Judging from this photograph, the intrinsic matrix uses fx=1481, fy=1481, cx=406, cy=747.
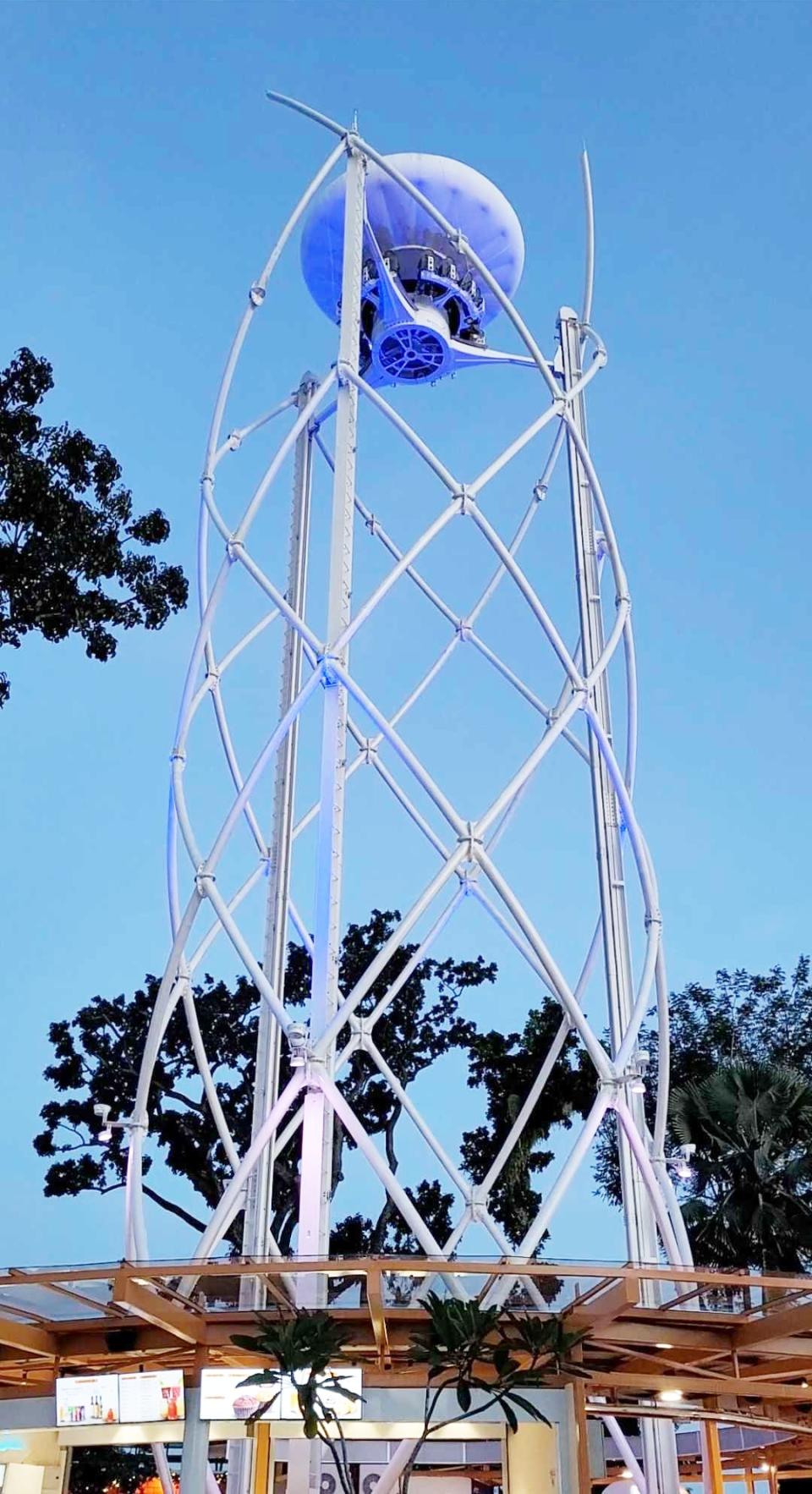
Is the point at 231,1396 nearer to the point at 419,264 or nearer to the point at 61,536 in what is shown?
the point at 61,536

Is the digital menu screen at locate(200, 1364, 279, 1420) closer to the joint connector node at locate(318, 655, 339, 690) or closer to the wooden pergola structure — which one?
the wooden pergola structure

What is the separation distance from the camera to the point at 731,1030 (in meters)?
39.6

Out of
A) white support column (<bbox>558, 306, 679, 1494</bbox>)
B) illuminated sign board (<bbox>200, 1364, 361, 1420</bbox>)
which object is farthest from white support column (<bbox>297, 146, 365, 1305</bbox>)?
white support column (<bbox>558, 306, 679, 1494</bbox>)

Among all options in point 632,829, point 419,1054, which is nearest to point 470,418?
point 419,1054

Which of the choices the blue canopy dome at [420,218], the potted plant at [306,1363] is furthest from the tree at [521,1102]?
the potted plant at [306,1363]

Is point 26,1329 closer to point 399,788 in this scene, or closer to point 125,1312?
point 125,1312

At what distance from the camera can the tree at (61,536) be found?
54.9ft

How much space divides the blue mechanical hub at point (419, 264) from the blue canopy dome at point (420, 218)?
0.01 metres

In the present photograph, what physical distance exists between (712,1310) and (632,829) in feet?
20.5

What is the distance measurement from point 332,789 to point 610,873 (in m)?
5.31

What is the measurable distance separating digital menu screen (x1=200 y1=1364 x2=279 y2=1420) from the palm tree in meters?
15.9

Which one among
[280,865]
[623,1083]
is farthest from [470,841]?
[280,865]

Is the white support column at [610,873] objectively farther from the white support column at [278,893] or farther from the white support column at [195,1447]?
the white support column at [195,1447]

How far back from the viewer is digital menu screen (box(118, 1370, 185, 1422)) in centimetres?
1540
